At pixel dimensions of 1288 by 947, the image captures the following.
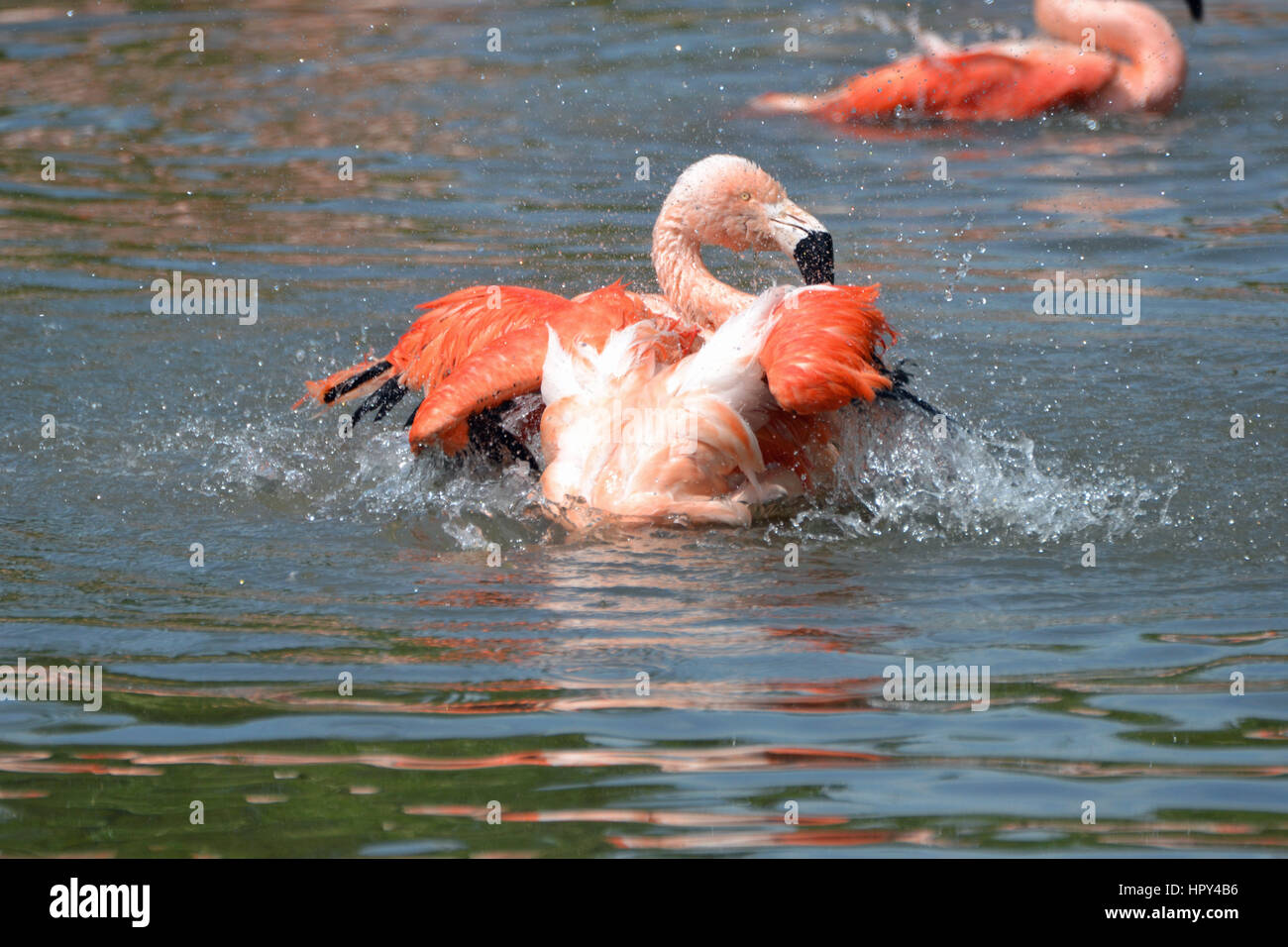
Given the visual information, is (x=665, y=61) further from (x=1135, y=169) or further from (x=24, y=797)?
(x=24, y=797)

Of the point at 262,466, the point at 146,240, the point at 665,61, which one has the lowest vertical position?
the point at 262,466

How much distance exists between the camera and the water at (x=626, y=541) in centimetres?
393

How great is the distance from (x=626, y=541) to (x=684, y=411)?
48 centimetres

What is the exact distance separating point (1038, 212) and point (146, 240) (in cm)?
519

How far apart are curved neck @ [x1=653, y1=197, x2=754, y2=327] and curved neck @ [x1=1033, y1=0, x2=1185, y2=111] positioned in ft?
21.0

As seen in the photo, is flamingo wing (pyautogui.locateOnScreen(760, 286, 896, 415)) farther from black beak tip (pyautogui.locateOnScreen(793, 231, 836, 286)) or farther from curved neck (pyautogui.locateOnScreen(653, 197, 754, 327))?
curved neck (pyautogui.locateOnScreen(653, 197, 754, 327))

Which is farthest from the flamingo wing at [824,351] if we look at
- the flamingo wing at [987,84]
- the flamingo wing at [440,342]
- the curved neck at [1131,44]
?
the curved neck at [1131,44]

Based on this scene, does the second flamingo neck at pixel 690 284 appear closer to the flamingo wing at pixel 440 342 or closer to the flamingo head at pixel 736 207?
the flamingo head at pixel 736 207

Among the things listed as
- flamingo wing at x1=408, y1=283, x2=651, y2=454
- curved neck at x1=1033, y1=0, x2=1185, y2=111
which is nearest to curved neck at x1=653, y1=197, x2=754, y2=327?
flamingo wing at x1=408, y1=283, x2=651, y2=454

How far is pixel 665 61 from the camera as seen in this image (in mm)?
13492

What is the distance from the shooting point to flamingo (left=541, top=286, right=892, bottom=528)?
537 centimetres

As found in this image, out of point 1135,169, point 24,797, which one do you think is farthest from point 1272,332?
point 24,797
